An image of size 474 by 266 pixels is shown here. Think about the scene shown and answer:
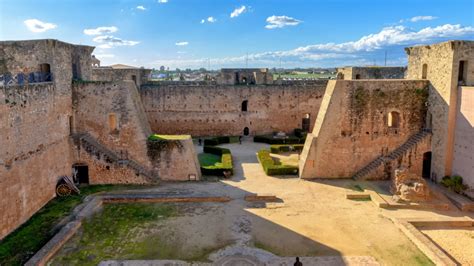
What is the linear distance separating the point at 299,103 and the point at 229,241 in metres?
20.6

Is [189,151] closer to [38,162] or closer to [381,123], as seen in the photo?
[38,162]

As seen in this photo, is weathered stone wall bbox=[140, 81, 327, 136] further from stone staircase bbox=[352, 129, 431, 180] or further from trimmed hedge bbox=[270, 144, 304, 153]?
stone staircase bbox=[352, 129, 431, 180]

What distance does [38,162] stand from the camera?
15367mm

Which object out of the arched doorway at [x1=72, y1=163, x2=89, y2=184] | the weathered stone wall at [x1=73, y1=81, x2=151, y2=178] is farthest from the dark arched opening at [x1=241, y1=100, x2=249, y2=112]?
the arched doorway at [x1=72, y1=163, x2=89, y2=184]

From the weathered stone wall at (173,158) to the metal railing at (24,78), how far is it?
575cm

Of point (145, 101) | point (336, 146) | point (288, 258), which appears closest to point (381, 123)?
point (336, 146)

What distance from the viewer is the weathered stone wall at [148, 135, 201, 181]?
1925cm

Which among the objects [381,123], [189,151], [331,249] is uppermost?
[381,123]

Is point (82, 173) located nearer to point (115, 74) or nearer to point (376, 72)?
point (115, 74)

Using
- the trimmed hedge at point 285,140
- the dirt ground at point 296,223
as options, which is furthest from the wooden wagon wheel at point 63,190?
the trimmed hedge at point 285,140

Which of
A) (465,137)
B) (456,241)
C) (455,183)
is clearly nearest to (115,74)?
(465,137)

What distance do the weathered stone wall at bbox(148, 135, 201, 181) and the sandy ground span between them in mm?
11154

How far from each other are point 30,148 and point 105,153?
4.47m

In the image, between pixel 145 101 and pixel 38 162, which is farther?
pixel 145 101
